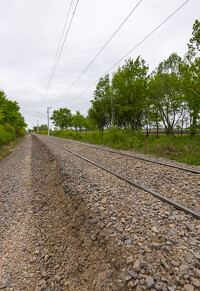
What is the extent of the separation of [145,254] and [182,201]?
2.50m

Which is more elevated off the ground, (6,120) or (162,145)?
(6,120)

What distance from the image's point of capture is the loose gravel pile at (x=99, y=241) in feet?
8.05

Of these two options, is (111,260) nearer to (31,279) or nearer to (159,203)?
(31,279)

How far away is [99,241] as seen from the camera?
3.31 m

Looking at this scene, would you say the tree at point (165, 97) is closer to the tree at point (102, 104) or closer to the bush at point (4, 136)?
the tree at point (102, 104)

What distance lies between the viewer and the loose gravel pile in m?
2.46

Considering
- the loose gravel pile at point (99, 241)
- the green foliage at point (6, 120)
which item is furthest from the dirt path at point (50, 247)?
the green foliage at point (6, 120)

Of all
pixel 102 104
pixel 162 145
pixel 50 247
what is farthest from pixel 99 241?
pixel 102 104

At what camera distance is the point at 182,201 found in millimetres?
4613

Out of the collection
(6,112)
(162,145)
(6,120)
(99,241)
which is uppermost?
(6,112)

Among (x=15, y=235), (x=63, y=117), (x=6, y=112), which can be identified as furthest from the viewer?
(x=63, y=117)

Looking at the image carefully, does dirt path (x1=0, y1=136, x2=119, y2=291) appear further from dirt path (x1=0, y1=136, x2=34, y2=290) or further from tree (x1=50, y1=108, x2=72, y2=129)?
tree (x1=50, y1=108, x2=72, y2=129)

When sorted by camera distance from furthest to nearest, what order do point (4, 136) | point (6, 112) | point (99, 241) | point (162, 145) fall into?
point (6, 112) < point (4, 136) < point (162, 145) < point (99, 241)

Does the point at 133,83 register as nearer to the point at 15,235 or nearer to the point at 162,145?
the point at 162,145
